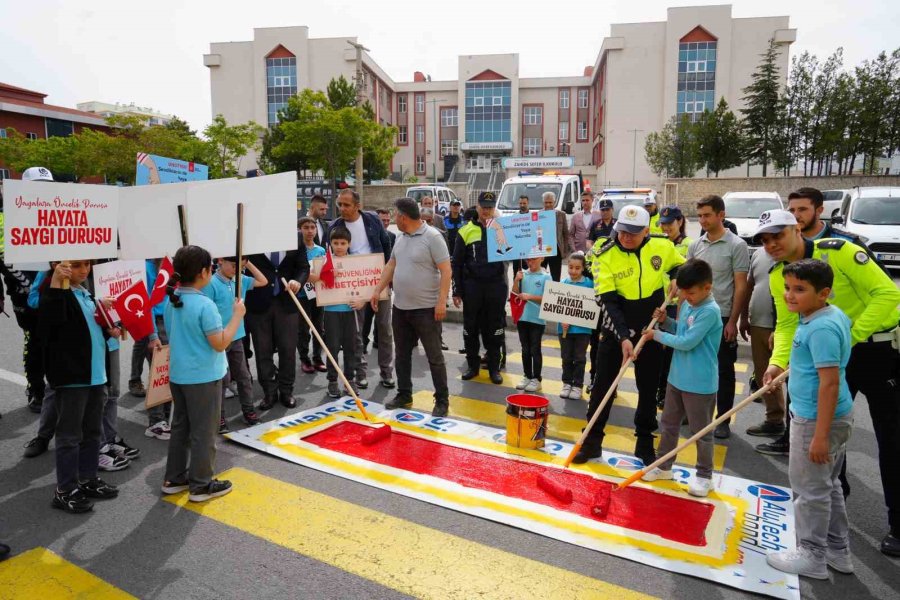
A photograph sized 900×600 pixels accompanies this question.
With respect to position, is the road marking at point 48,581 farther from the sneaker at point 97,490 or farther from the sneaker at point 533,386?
the sneaker at point 533,386

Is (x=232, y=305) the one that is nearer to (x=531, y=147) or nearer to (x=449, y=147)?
(x=449, y=147)

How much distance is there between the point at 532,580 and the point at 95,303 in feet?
12.2

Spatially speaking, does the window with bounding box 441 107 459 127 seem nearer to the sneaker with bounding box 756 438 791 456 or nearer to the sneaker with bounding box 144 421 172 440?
the sneaker with bounding box 144 421 172 440

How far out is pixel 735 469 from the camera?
505 centimetres

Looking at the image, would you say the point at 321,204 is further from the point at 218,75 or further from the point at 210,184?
the point at 218,75

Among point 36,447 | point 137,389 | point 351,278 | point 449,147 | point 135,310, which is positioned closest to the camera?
point 135,310

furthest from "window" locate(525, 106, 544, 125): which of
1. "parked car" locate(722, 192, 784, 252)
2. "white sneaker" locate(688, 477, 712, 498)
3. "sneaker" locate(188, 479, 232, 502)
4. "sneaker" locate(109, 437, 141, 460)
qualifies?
"sneaker" locate(188, 479, 232, 502)

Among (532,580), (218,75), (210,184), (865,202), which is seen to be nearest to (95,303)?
(210,184)

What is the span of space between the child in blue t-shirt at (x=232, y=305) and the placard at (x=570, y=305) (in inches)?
122

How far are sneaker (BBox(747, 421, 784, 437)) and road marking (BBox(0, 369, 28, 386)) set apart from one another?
836 cm

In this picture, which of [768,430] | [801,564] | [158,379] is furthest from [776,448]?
[158,379]

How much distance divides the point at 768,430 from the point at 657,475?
1823mm

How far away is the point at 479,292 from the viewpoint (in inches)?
300

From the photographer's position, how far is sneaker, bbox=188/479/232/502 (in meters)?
4.41
